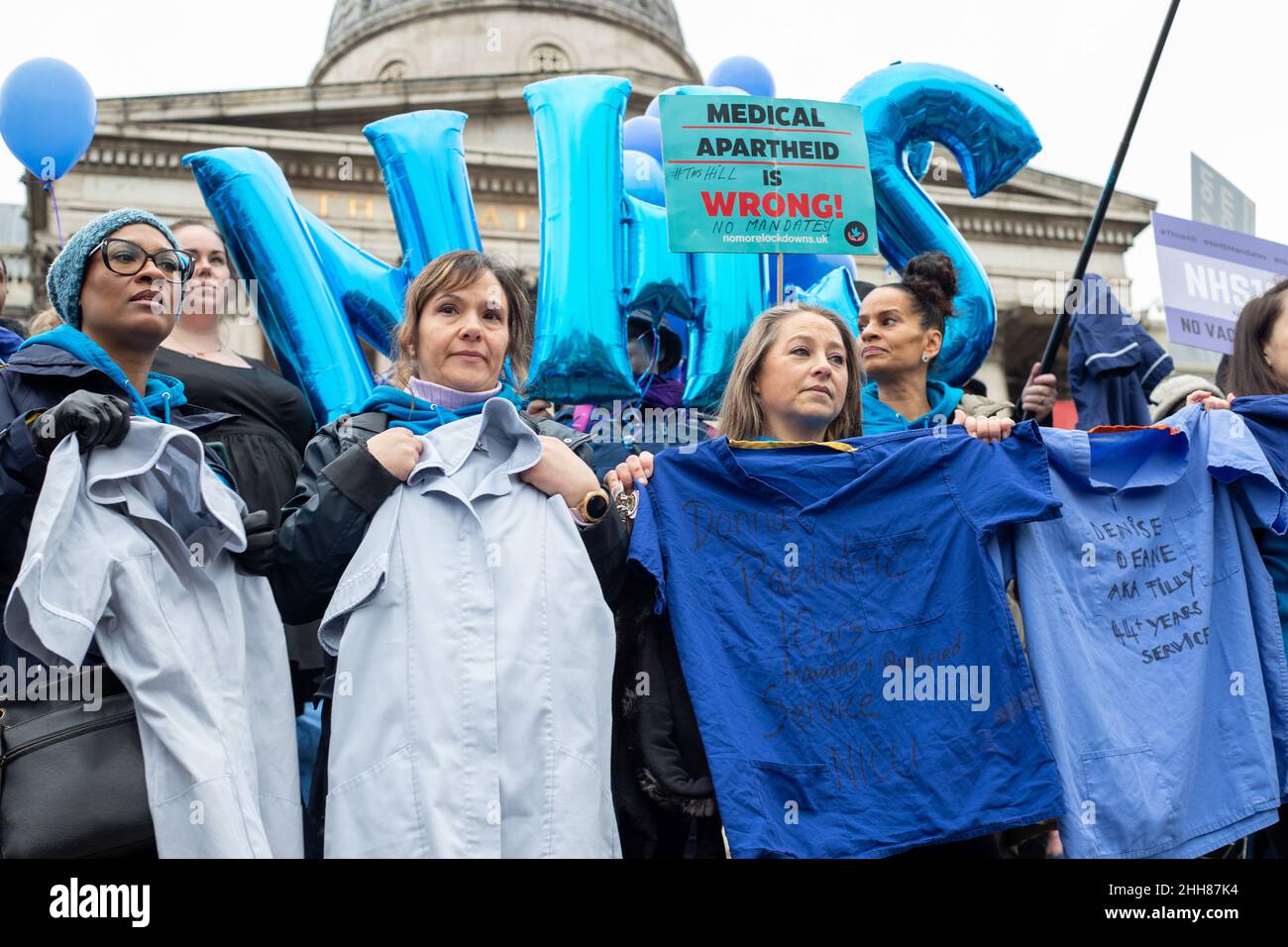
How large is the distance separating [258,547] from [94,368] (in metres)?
0.62

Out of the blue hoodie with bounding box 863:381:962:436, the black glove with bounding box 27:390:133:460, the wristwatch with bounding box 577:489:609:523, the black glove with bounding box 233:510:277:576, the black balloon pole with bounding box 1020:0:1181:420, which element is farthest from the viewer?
the black balloon pole with bounding box 1020:0:1181:420

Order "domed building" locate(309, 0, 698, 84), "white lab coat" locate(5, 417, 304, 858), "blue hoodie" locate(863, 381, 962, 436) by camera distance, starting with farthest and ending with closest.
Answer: "domed building" locate(309, 0, 698, 84) < "blue hoodie" locate(863, 381, 962, 436) < "white lab coat" locate(5, 417, 304, 858)

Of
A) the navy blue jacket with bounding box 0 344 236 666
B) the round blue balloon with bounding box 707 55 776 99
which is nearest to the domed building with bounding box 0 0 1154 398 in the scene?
the round blue balloon with bounding box 707 55 776 99

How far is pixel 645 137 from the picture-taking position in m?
8.61

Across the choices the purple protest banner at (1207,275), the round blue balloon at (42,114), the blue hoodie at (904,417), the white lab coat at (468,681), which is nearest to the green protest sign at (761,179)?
the blue hoodie at (904,417)

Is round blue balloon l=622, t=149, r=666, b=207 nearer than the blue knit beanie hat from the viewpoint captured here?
No

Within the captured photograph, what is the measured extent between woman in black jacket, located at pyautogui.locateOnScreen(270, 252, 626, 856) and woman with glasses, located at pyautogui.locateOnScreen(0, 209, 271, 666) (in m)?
0.16

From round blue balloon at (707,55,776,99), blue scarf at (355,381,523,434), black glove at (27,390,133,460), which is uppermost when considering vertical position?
round blue balloon at (707,55,776,99)

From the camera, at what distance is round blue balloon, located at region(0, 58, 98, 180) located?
264 inches

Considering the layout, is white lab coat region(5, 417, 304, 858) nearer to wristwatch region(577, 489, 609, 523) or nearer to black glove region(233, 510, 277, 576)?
black glove region(233, 510, 277, 576)

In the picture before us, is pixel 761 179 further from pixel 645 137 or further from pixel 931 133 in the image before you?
pixel 645 137

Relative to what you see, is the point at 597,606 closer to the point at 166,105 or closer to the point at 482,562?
the point at 482,562
